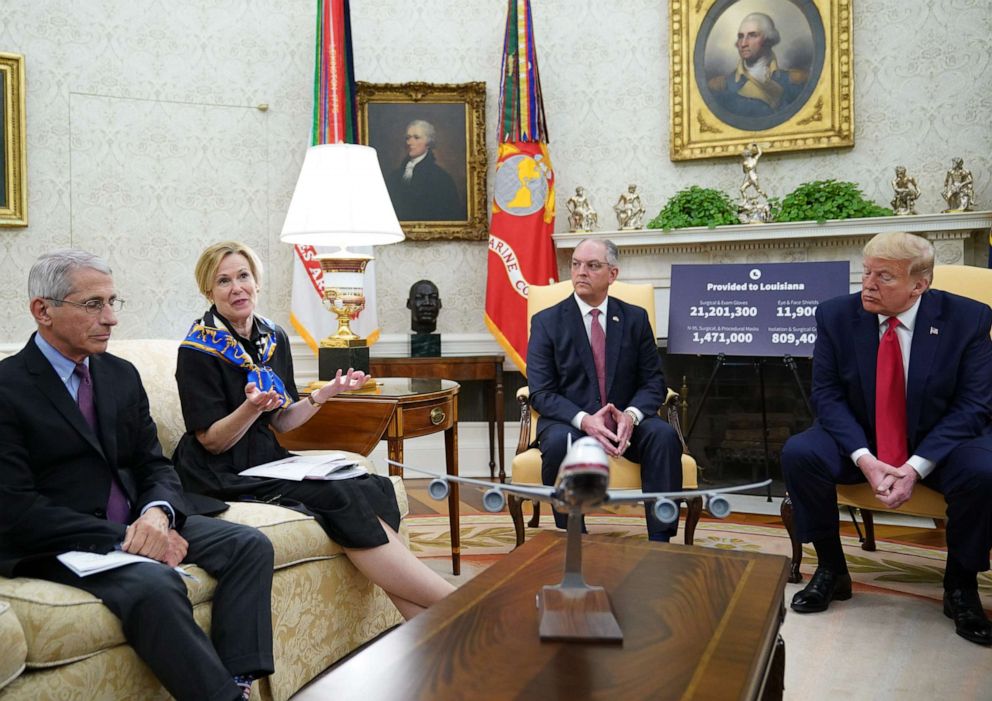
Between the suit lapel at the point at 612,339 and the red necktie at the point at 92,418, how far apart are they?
226 centimetres

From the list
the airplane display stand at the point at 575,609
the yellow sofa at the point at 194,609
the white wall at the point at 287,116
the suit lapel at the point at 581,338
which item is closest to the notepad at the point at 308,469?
the yellow sofa at the point at 194,609

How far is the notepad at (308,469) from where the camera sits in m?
2.82

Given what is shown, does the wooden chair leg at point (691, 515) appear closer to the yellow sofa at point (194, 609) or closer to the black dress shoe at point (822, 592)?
the black dress shoe at point (822, 592)

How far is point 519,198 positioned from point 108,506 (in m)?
3.75

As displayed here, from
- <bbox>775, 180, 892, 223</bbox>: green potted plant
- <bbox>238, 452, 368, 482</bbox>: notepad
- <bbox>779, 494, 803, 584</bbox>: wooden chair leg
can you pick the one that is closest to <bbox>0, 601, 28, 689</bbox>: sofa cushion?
<bbox>238, 452, 368, 482</bbox>: notepad

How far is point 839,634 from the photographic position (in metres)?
3.08

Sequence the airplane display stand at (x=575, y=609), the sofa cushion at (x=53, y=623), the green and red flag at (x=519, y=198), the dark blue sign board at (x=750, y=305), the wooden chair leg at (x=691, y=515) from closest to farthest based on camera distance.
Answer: the airplane display stand at (x=575, y=609), the sofa cushion at (x=53, y=623), the wooden chair leg at (x=691, y=515), the dark blue sign board at (x=750, y=305), the green and red flag at (x=519, y=198)

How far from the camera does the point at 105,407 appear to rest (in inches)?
91.4

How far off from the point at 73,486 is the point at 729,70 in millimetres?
4765

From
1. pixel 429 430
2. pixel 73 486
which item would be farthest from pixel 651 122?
pixel 73 486

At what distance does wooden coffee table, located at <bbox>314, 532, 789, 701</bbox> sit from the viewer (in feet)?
4.96

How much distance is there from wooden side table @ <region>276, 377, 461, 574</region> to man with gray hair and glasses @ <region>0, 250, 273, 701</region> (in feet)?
3.61

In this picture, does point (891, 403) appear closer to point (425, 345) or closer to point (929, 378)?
point (929, 378)

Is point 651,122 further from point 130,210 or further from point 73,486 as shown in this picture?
A: point 73,486
